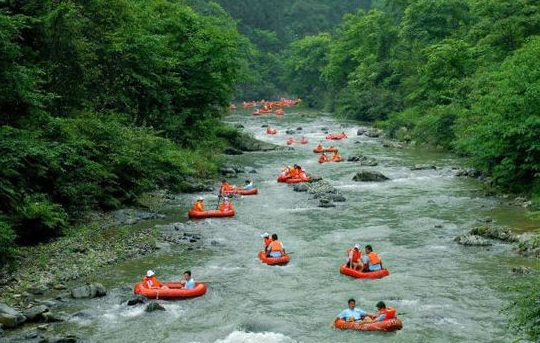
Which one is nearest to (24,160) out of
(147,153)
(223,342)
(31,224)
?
(31,224)

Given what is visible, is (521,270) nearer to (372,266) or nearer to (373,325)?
(372,266)

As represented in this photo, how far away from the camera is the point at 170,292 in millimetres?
15602

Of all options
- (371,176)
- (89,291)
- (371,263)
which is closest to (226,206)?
(371,263)

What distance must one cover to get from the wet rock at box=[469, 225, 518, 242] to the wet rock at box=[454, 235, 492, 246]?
433 millimetres

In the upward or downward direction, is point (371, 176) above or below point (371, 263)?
above

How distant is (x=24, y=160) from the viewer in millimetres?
18250

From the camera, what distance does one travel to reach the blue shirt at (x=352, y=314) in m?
13.8

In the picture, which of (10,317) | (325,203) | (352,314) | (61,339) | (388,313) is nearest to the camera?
(61,339)

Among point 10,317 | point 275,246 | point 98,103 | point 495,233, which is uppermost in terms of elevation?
point 98,103

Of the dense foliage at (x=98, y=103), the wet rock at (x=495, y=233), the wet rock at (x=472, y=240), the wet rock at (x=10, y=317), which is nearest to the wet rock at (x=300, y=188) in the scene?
the dense foliage at (x=98, y=103)

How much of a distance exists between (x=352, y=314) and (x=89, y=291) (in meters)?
6.57

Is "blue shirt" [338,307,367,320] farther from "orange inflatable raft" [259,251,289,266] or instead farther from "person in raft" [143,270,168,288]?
"person in raft" [143,270,168,288]

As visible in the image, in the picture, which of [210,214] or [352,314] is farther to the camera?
[210,214]

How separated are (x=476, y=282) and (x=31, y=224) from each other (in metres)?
13.1
